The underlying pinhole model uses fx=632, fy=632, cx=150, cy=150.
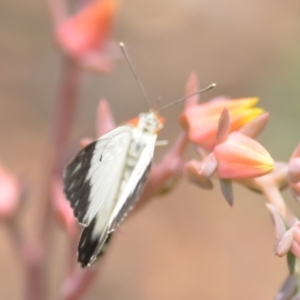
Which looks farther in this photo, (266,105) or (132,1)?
(132,1)

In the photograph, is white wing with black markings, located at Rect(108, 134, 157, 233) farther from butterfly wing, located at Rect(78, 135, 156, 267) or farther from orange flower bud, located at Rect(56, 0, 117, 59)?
orange flower bud, located at Rect(56, 0, 117, 59)

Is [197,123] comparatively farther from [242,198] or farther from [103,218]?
[242,198]

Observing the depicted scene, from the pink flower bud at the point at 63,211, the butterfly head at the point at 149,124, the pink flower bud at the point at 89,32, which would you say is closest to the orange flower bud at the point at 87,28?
the pink flower bud at the point at 89,32

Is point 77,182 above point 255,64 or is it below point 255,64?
below

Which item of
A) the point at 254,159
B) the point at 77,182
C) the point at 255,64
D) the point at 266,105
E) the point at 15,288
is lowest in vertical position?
the point at 254,159

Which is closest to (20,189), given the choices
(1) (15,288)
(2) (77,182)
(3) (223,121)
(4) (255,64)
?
(2) (77,182)

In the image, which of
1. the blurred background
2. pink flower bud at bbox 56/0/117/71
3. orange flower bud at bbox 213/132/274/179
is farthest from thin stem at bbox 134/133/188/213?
the blurred background
